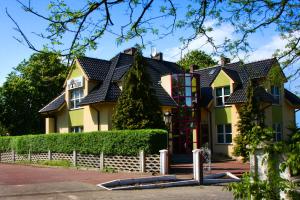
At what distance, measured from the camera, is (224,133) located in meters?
34.2

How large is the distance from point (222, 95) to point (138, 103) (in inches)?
464

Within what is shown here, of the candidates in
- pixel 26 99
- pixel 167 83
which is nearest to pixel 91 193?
pixel 167 83

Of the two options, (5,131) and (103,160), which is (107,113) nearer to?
(103,160)

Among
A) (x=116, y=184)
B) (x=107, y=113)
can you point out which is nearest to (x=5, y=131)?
(x=107, y=113)

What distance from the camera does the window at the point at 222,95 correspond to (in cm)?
3435

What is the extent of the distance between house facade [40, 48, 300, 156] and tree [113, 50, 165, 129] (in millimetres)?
4883

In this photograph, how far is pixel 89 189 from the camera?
50.9 ft

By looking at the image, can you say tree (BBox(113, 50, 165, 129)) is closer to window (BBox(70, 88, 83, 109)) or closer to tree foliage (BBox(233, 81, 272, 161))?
tree foliage (BBox(233, 81, 272, 161))

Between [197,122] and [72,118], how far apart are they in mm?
9875

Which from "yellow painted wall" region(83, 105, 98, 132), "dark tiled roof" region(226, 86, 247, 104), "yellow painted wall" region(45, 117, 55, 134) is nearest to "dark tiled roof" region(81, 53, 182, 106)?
"yellow painted wall" region(83, 105, 98, 132)

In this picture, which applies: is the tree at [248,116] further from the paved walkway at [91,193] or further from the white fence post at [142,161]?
the paved walkway at [91,193]

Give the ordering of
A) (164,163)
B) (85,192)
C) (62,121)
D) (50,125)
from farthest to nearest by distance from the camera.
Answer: (50,125) → (62,121) → (164,163) → (85,192)

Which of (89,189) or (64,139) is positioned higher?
(64,139)

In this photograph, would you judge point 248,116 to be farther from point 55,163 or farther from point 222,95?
point 55,163
